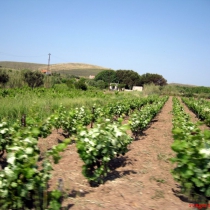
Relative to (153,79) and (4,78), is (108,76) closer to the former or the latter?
(153,79)

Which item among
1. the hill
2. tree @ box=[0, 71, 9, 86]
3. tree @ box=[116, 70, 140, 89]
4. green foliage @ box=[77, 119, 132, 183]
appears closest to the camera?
green foliage @ box=[77, 119, 132, 183]

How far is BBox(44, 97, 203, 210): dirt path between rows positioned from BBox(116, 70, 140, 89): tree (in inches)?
3074

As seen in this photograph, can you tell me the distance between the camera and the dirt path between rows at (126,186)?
10.7ft

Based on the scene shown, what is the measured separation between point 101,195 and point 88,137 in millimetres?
968

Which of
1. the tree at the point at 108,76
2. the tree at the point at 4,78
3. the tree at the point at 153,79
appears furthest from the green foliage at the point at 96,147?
the tree at the point at 108,76

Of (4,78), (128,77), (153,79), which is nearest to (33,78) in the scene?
(4,78)

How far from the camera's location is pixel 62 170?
15.2 feet

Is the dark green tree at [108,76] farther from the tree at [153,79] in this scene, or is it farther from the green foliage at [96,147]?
the green foliage at [96,147]

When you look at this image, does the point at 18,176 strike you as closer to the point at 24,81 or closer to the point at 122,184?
the point at 122,184

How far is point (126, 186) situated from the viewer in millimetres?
3910

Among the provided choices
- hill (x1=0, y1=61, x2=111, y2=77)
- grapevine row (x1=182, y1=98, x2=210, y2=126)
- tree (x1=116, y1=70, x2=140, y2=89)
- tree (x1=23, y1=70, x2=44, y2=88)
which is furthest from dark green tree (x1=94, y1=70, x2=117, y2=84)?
grapevine row (x1=182, y1=98, x2=210, y2=126)

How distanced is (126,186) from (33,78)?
27040 mm

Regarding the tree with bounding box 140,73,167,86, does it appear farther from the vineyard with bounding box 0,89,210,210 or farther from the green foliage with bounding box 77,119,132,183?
the green foliage with bounding box 77,119,132,183

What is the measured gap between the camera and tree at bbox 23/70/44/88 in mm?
28125
